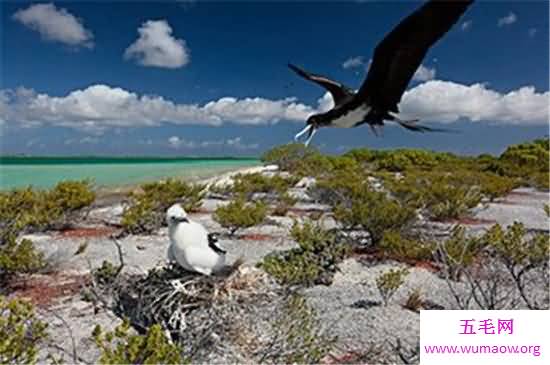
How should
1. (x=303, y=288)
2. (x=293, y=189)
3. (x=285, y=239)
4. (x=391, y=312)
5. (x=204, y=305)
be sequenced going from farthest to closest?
(x=293, y=189), (x=285, y=239), (x=303, y=288), (x=391, y=312), (x=204, y=305)

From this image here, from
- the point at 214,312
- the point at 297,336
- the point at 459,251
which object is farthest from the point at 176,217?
the point at 459,251

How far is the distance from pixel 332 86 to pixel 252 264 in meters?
3.88

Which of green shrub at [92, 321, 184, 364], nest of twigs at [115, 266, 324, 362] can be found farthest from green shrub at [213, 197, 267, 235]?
green shrub at [92, 321, 184, 364]

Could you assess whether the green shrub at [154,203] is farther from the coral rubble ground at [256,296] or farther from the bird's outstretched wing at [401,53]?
the bird's outstretched wing at [401,53]

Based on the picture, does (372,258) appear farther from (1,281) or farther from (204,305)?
(1,281)

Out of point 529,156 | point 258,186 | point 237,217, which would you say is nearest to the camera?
point 237,217

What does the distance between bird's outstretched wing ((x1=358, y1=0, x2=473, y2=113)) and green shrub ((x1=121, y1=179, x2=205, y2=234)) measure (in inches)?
255

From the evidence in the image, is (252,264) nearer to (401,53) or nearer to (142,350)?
(142,350)

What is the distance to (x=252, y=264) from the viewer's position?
4516mm

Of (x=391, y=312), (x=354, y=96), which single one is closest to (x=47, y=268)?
(x=391, y=312)

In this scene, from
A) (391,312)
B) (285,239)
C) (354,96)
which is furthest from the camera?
(285,239)

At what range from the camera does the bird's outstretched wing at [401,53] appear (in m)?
0.49

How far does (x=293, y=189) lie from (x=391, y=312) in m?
10.0

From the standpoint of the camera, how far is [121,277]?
3.44 m
